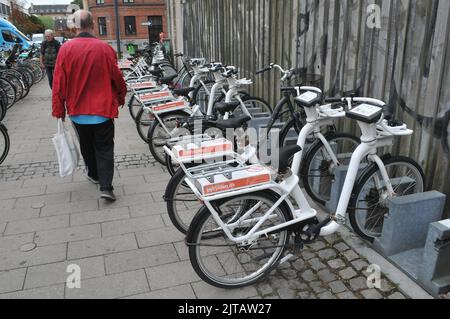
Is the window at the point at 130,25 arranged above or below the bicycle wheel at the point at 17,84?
above

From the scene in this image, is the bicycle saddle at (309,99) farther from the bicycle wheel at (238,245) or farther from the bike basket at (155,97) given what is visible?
the bike basket at (155,97)

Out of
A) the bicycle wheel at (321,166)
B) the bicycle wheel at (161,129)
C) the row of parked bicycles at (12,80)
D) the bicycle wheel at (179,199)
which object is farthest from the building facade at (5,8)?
the bicycle wheel at (321,166)

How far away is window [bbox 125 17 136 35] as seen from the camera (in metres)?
52.0

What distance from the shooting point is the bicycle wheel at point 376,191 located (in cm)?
334

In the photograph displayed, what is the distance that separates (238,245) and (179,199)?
2.85 feet

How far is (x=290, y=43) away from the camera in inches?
233

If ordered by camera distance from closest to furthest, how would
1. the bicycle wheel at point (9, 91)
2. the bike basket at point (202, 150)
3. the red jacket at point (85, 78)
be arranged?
the bike basket at point (202, 150) → the red jacket at point (85, 78) → the bicycle wheel at point (9, 91)

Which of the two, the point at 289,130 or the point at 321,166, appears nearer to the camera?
the point at 321,166

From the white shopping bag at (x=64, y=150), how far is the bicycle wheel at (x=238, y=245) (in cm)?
215

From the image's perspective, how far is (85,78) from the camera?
421 cm

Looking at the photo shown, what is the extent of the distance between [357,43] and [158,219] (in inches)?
111

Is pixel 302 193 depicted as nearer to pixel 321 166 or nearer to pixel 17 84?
pixel 321 166

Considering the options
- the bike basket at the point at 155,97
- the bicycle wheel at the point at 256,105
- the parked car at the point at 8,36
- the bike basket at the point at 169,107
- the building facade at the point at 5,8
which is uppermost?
the building facade at the point at 5,8

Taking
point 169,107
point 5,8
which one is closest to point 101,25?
point 5,8
